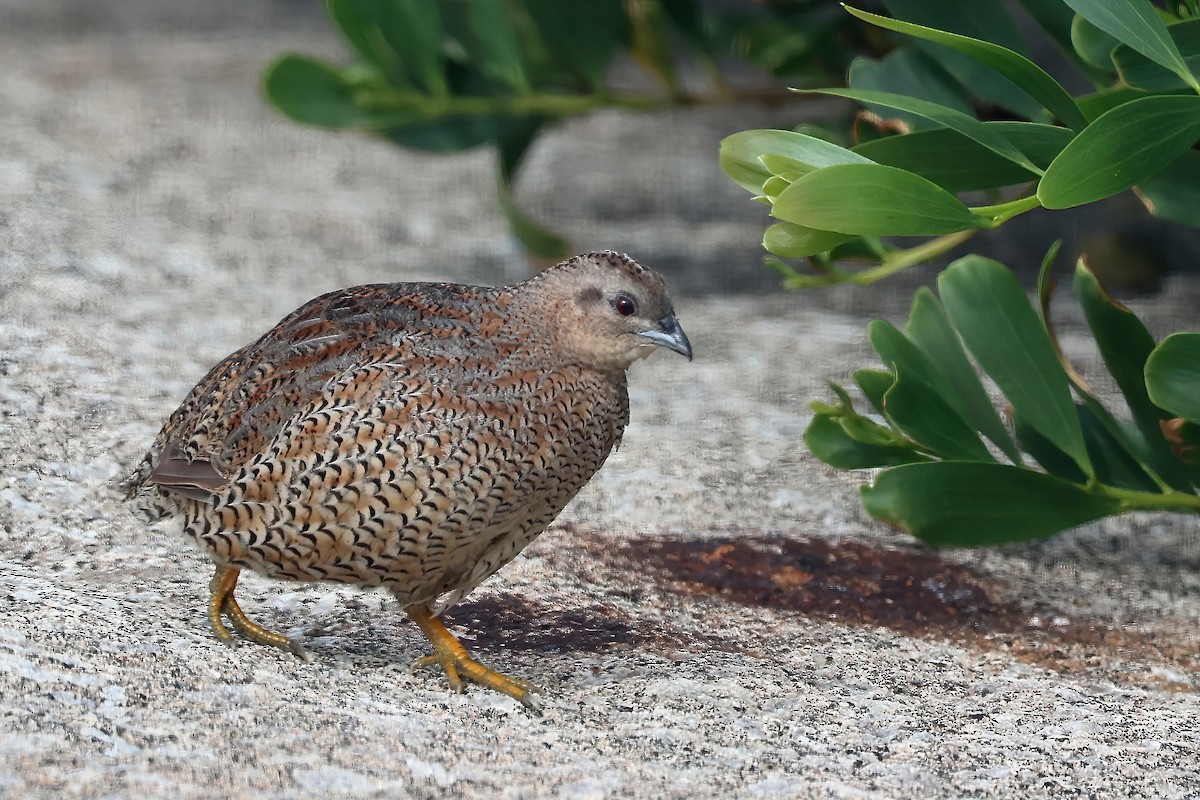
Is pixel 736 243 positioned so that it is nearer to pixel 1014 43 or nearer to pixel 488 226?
pixel 488 226

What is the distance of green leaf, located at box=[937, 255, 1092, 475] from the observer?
3.86 metres

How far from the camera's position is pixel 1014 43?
4086mm

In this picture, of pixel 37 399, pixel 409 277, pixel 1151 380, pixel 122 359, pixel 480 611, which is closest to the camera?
pixel 1151 380

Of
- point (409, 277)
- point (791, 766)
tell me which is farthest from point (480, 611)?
point (409, 277)

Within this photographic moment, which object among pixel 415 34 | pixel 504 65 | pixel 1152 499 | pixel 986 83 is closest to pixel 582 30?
pixel 504 65

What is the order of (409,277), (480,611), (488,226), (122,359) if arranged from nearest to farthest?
(480,611)
(122,359)
(409,277)
(488,226)

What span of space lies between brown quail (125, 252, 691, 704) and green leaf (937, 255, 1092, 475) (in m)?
0.90

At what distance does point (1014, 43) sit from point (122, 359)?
9.68 feet

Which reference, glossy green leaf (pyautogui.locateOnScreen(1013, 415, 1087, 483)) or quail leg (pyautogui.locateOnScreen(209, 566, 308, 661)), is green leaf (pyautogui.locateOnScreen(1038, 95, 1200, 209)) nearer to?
glossy green leaf (pyautogui.locateOnScreen(1013, 415, 1087, 483))

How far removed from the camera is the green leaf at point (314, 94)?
20.0 feet

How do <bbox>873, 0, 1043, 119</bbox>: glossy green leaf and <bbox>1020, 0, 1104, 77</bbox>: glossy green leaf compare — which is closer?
<bbox>873, 0, 1043, 119</bbox>: glossy green leaf

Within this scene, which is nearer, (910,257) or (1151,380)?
(1151,380)

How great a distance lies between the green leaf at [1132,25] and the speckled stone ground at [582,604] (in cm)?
140

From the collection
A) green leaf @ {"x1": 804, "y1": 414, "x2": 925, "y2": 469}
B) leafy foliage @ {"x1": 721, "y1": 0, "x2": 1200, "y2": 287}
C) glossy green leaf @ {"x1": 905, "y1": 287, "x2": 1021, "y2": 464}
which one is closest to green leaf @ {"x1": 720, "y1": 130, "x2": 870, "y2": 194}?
leafy foliage @ {"x1": 721, "y1": 0, "x2": 1200, "y2": 287}
